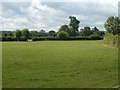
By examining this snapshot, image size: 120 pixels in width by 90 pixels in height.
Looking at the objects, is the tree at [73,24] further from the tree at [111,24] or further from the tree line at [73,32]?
the tree at [111,24]

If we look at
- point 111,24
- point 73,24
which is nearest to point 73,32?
point 73,24

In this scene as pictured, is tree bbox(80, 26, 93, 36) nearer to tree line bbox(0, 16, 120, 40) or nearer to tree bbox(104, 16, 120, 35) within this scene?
tree line bbox(0, 16, 120, 40)

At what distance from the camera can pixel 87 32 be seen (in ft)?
402

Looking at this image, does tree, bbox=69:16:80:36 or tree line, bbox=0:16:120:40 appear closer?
tree line, bbox=0:16:120:40

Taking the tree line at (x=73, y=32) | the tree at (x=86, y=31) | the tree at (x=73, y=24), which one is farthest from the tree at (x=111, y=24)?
the tree at (x=73, y=24)

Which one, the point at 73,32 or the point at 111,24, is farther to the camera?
the point at 73,32

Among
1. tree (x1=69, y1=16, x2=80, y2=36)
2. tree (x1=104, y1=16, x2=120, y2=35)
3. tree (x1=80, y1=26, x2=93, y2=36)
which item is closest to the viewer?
tree (x1=104, y1=16, x2=120, y2=35)

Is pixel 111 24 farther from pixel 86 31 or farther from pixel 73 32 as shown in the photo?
pixel 73 32

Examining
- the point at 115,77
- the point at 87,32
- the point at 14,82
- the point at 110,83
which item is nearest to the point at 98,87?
the point at 110,83

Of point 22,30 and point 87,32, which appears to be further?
point 87,32

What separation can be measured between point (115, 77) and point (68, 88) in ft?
9.76

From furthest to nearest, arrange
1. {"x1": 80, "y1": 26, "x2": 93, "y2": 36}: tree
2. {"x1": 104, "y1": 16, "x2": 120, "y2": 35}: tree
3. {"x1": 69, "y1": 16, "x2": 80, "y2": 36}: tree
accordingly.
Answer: {"x1": 69, "y1": 16, "x2": 80, "y2": 36}: tree
{"x1": 80, "y1": 26, "x2": 93, "y2": 36}: tree
{"x1": 104, "y1": 16, "x2": 120, "y2": 35}: tree

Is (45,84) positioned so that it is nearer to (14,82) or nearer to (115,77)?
(14,82)

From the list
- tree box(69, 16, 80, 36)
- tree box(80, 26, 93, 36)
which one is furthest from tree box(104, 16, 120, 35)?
tree box(69, 16, 80, 36)
